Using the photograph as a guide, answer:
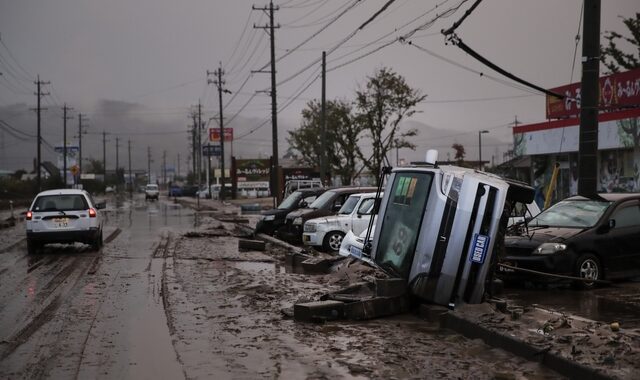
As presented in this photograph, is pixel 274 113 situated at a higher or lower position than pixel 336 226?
higher

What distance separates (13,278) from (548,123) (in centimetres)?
2413

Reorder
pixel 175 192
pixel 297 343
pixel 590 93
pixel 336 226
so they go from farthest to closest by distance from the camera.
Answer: pixel 175 192 < pixel 336 226 < pixel 590 93 < pixel 297 343

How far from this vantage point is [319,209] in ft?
66.2

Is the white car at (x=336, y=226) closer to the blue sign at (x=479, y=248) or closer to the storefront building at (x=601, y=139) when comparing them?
the storefront building at (x=601, y=139)

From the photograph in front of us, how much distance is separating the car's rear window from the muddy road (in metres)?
4.53

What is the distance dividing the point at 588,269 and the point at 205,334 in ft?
22.4

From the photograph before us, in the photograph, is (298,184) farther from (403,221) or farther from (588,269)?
(403,221)

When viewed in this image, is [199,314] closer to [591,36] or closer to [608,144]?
[591,36]

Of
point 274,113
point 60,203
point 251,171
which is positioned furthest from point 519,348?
point 251,171

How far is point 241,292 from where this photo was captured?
11.6 metres

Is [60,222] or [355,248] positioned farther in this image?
[60,222]

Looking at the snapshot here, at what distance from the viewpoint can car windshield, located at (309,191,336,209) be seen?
2036 centimetres

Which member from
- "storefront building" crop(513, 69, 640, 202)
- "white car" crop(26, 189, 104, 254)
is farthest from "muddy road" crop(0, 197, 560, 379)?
"storefront building" crop(513, 69, 640, 202)

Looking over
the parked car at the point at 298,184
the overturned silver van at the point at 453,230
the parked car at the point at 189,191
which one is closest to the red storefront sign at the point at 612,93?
the parked car at the point at 298,184
